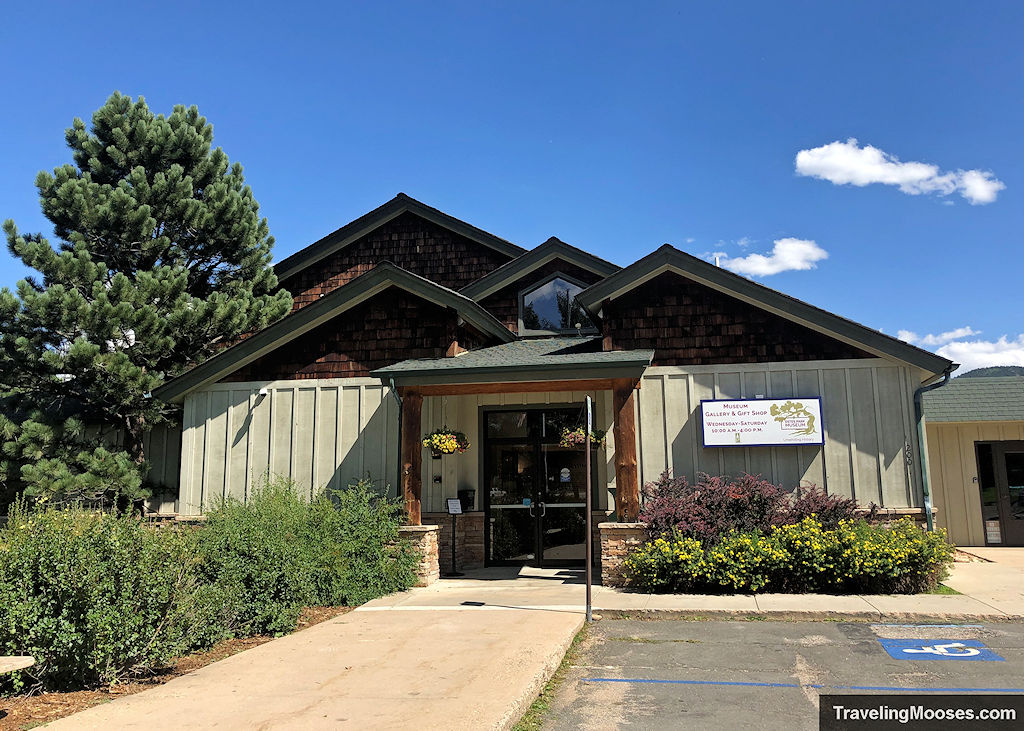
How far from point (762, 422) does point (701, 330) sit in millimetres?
1814

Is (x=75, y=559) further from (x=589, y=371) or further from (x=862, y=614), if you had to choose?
(x=862, y=614)

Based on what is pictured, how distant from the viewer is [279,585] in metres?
8.73

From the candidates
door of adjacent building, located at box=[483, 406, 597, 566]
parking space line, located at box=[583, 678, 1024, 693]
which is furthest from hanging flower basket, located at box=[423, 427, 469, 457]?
parking space line, located at box=[583, 678, 1024, 693]

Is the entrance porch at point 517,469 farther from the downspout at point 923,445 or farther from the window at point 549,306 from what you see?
the downspout at point 923,445

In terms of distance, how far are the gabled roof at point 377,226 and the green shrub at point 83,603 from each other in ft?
41.0

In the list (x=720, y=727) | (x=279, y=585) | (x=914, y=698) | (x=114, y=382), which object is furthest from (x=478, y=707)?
(x=114, y=382)

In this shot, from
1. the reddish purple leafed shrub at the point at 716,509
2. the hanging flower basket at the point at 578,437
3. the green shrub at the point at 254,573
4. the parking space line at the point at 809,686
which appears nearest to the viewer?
the parking space line at the point at 809,686

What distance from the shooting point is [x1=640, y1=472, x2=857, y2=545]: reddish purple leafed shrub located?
10.7 meters

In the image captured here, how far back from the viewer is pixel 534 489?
13391mm

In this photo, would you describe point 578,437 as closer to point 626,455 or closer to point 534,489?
point 626,455

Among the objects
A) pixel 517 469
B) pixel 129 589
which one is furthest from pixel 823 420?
pixel 129 589

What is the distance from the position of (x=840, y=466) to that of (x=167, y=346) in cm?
1263

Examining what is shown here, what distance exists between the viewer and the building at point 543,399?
38.6 feet

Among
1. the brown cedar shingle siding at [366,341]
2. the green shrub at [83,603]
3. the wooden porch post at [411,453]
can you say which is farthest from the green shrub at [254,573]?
the brown cedar shingle siding at [366,341]
